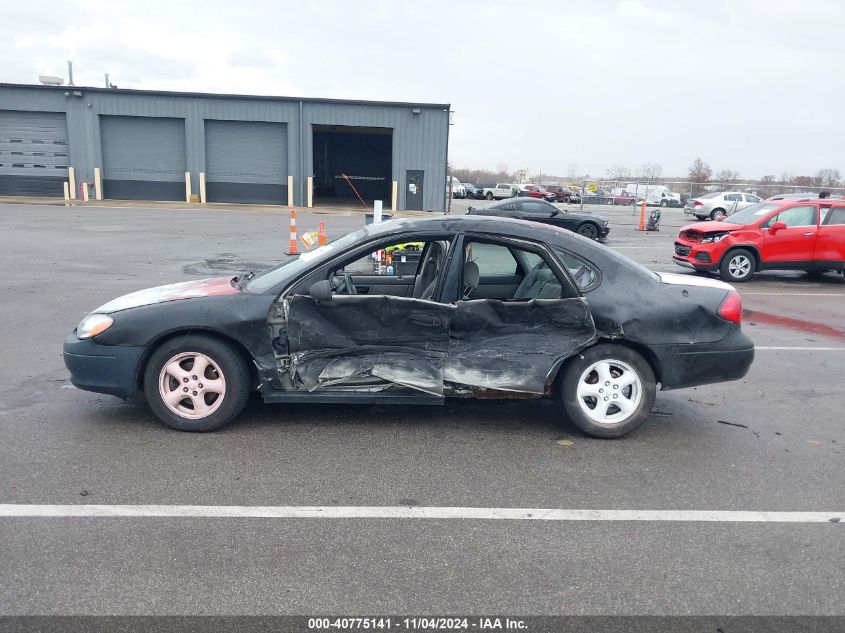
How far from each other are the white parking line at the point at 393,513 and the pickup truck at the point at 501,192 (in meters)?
54.0

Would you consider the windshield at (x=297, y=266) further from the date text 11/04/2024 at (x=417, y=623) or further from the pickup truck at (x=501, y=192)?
the pickup truck at (x=501, y=192)

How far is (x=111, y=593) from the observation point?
10.1 ft

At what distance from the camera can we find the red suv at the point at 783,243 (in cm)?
1365

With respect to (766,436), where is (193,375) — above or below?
above

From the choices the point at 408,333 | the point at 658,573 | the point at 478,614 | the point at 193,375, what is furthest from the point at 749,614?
the point at 193,375

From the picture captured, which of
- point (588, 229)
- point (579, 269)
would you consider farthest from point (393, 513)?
point (588, 229)

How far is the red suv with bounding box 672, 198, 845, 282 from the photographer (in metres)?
13.6

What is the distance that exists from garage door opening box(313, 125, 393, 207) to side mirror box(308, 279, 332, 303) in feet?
135

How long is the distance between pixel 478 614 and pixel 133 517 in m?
1.94

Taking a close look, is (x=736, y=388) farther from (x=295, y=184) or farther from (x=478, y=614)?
(x=295, y=184)

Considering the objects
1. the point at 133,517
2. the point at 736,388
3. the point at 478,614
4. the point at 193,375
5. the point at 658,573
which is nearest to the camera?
the point at 478,614

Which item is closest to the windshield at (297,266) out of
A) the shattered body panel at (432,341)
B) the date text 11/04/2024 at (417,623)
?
the shattered body panel at (432,341)

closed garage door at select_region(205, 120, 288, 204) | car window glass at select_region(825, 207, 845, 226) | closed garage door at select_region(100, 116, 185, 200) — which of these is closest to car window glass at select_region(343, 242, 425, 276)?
car window glass at select_region(825, 207, 845, 226)

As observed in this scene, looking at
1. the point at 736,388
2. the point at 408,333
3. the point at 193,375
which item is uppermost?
the point at 408,333
